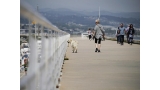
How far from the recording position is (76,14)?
586cm

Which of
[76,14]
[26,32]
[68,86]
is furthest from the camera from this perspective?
[76,14]
